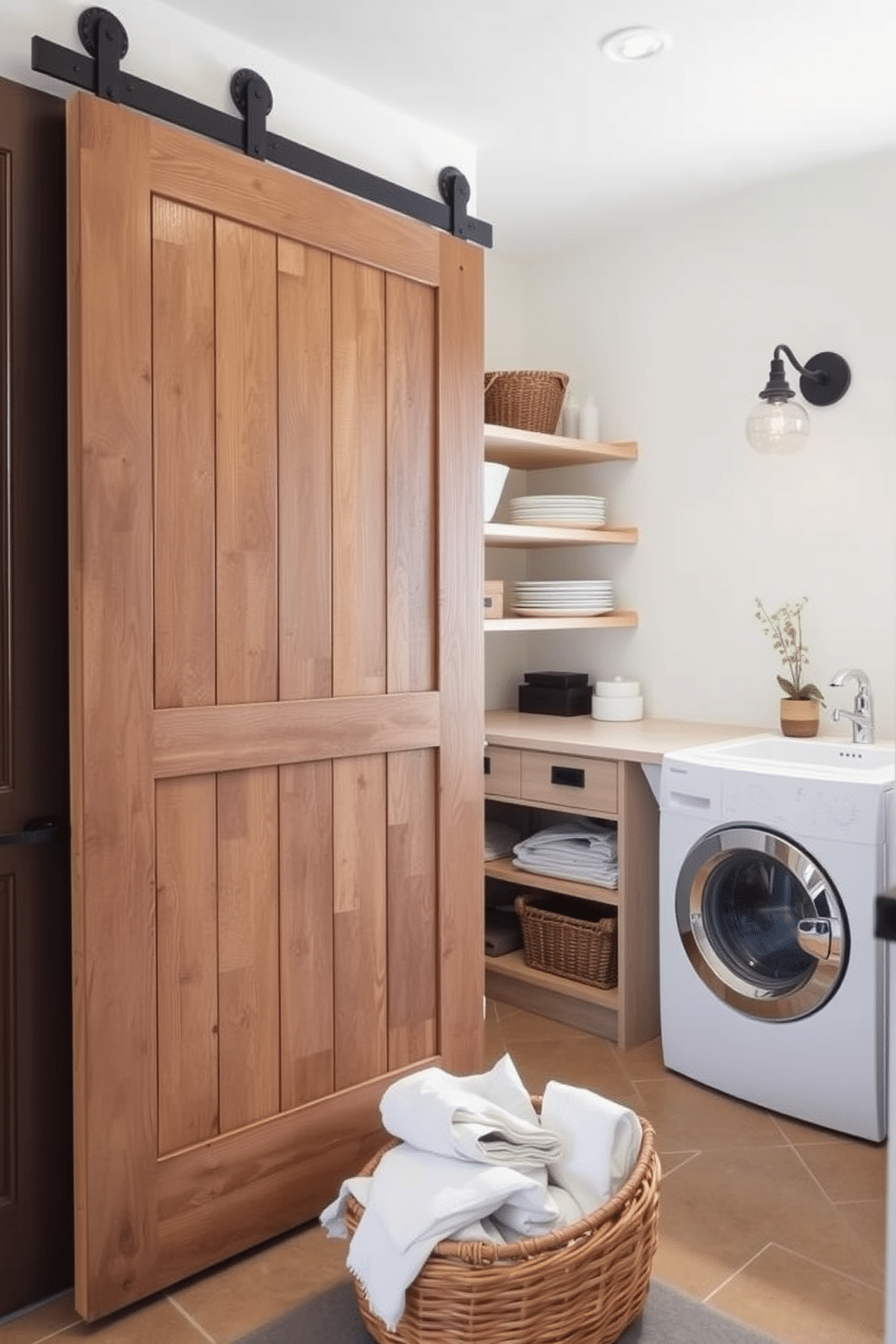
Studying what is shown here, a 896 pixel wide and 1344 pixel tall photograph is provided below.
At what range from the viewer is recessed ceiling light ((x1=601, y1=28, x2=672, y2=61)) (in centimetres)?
233

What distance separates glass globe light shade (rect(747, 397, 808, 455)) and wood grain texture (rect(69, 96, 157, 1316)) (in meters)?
1.72

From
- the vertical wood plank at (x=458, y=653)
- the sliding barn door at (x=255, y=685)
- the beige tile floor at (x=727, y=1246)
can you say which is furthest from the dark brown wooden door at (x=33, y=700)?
the vertical wood plank at (x=458, y=653)

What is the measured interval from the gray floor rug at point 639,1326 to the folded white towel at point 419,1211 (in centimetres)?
18

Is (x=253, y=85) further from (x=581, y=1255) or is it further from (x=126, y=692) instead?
(x=581, y=1255)

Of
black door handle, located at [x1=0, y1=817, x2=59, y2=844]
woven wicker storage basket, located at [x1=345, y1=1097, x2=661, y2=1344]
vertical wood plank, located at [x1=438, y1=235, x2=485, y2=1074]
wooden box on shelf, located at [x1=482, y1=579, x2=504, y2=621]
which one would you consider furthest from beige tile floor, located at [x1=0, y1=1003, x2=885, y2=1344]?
wooden box on shelf, located at [x1=482, y1=579, x2=504, y2=621]

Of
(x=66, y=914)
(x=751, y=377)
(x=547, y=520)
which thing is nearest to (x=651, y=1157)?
(x=66, y=914)

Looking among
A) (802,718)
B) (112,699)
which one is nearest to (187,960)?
(112,699)

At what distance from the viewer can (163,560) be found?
195 centimetres

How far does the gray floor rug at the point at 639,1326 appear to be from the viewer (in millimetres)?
1869

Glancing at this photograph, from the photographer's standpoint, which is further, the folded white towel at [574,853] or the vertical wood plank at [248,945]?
the folded white towel at [574,853]

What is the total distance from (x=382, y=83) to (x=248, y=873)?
71.4 inches

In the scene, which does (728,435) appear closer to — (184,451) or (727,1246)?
(184,451)

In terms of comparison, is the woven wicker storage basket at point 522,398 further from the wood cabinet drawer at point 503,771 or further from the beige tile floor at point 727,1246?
the beige tile floor at point 727,1246

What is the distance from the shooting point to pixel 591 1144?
1927 millimetres
